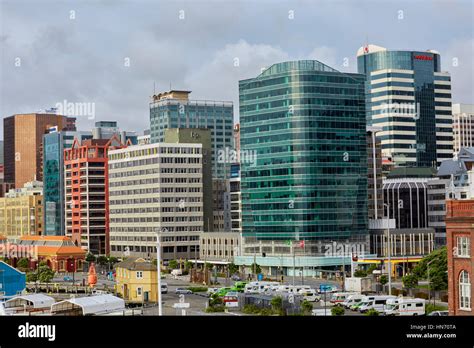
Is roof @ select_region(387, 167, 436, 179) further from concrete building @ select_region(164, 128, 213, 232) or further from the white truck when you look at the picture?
the white truck

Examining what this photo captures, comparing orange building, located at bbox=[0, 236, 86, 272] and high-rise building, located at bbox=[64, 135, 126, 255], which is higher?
high-rise building, located at bbox=[64, 135, 126, 255]

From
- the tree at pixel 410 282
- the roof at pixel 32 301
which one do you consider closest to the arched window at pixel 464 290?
the roof at pixel 32 301

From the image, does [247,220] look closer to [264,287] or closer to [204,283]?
[204,283]

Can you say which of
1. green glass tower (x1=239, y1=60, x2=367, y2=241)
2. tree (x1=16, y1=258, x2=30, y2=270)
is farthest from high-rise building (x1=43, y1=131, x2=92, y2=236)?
tree (x1=16, y1=258, x2=30, y2=270)

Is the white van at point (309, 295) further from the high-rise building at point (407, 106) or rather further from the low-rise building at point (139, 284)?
the high-rise building at point (407, 106)

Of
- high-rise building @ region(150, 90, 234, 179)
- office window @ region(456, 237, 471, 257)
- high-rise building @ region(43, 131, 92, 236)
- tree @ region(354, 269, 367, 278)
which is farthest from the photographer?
high-rise building @ region(43, 131, 92, 236)
